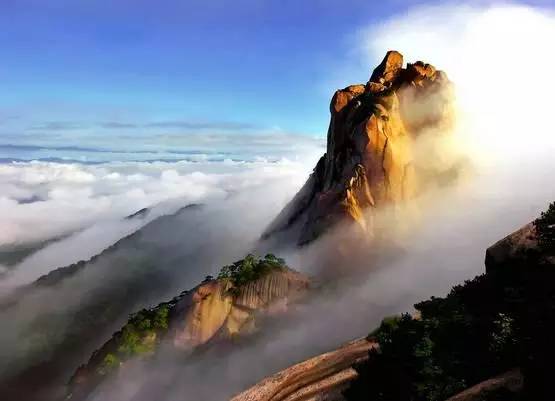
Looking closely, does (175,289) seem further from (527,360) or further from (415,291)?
(527,360)

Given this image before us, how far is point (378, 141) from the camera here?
89812 mm

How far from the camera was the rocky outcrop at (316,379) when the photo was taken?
4175 centimetres

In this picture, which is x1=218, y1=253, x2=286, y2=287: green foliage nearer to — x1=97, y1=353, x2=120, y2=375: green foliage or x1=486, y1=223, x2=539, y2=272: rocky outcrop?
x1=97, y1=353, x2=120, y2=375: green foliage

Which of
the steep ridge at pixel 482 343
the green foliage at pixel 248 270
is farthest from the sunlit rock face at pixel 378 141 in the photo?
the steep ridge at pixel 482 343

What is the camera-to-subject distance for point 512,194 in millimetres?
100500

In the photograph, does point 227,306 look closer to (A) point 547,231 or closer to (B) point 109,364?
(B) point 109,364

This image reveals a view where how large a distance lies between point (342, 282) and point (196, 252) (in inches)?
3931

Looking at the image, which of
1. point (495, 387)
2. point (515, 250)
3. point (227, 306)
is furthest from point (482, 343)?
point (227, 306)

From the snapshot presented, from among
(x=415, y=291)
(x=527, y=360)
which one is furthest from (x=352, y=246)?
(x=527, y=360)

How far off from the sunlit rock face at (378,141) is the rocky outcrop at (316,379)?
41697 mm

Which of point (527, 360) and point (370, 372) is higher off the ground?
point (527, 360)

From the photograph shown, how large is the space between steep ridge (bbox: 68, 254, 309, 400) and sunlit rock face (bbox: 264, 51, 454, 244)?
19673mm

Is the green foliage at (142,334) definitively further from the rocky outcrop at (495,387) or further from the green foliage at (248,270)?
the rocky outcrop at (495,387)

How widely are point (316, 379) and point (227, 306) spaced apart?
3062 centimetres
